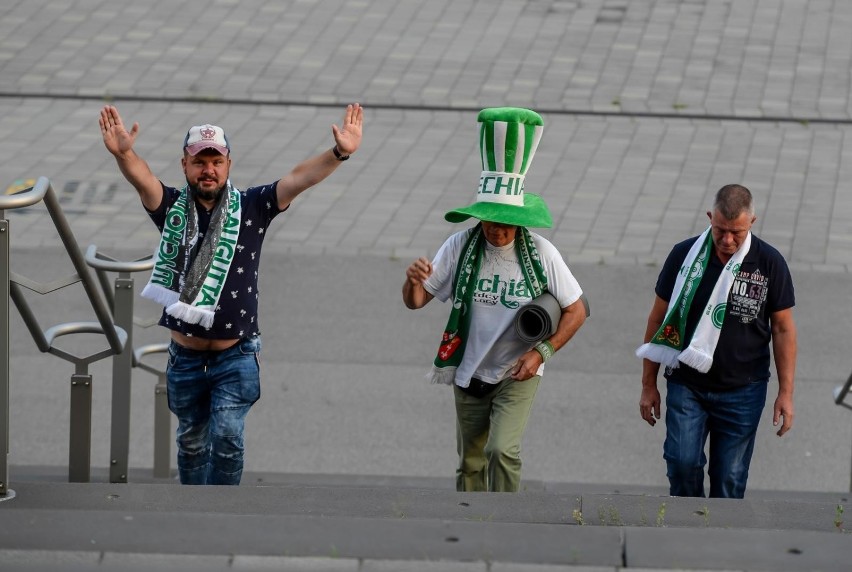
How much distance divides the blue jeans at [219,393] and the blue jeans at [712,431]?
5.92ft

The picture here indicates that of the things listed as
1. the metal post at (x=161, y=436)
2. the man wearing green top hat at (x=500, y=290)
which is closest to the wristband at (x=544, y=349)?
the man wearing green top hat at (x=500, y=290)

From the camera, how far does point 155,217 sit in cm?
585

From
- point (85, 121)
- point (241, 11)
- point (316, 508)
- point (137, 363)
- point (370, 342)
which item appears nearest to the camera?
point (316, 508)

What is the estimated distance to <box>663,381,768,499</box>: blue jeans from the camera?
5996 millimetres

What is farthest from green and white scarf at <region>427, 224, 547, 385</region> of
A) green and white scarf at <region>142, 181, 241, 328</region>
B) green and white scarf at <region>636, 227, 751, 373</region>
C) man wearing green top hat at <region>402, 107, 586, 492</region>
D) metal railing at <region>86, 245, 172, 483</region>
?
metal railing at <region>86, 245, 172, 483</region>

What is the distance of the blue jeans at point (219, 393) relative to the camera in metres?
5.82

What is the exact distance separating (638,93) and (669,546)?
10.2 metres

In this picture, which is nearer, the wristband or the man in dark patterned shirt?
the man in dark patterned shirt

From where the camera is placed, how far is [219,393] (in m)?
5.82

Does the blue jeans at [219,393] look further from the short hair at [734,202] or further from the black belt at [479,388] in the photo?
the short hair at [734,202]

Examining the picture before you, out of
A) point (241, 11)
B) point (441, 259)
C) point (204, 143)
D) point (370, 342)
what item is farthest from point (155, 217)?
point (241, 11)

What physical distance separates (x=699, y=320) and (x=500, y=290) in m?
0.85

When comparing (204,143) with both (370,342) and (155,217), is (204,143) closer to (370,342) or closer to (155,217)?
(155,217)

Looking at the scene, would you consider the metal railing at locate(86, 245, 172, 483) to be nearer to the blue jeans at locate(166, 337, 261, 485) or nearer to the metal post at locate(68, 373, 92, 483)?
the metal post at locate(68, 373, 92, 483)
